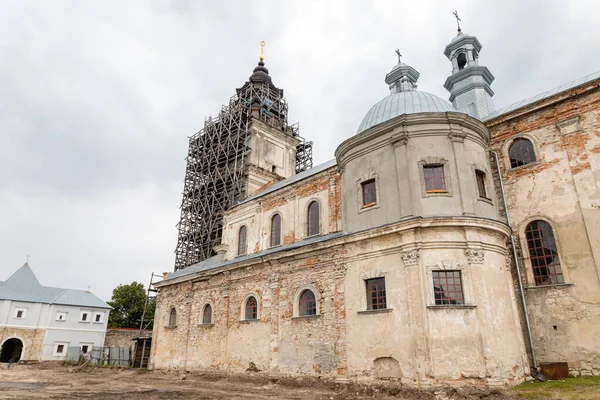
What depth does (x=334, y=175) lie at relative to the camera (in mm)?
17281

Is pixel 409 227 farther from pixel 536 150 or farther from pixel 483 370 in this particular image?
pixel 536 150

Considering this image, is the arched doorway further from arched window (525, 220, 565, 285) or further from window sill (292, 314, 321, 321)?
arched window (525, 220, 565, 285)

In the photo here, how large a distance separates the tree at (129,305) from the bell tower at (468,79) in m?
34.3

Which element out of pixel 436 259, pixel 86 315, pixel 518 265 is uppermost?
pixel 86 315

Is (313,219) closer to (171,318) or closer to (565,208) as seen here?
(565,208)

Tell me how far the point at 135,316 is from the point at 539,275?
129ft

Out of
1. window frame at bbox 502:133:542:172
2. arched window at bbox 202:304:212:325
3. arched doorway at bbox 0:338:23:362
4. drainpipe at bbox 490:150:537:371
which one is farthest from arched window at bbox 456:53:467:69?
arched doorway at bbox 0:338:23:362

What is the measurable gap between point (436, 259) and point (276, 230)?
365 inches

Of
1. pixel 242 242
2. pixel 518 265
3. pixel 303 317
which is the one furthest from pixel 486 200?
pixel 242 242

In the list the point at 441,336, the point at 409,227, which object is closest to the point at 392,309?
the point at 441,336

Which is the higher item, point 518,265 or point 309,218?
point 309,218

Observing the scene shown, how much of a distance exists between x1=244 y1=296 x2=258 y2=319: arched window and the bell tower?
14.1m

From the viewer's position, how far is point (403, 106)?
51.0ft

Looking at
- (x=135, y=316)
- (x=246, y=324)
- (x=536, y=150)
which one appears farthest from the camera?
(x=135, y=316)
